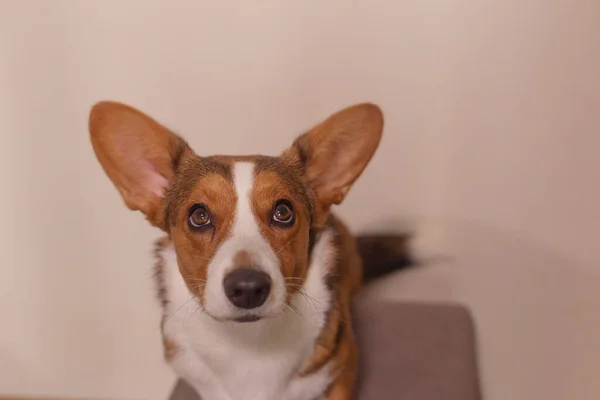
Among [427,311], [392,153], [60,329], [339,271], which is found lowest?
[60,329]

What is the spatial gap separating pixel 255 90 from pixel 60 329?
87 cm

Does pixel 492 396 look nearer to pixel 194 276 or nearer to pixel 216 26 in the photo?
pixel 194 276

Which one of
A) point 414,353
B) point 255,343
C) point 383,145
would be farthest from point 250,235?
point 383,145

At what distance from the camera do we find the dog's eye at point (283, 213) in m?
0.88

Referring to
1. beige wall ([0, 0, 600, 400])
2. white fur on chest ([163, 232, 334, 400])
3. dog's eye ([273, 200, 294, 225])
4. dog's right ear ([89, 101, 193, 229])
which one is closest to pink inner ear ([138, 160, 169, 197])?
dog's right ear ([89, 101, 193, 229])

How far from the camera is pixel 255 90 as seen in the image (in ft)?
4.52

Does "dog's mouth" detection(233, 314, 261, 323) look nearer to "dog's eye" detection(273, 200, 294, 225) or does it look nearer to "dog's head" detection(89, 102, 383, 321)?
"dog's head" detection(89, 102, 383, 321)

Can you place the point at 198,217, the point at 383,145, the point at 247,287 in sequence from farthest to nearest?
1. the point at 383,145
2. the point at 198,217
3. the point at 247,287

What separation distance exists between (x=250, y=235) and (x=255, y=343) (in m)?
0.24

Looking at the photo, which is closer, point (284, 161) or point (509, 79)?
point (284, 161)

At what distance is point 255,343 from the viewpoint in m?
0.97

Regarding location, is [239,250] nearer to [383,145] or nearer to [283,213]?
Result: [283,213]

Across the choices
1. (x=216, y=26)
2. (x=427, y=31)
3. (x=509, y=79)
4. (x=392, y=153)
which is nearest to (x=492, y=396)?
(x=392, y=153)

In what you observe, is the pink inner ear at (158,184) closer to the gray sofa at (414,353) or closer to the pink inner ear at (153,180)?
the pink inner ear at (153,180)
